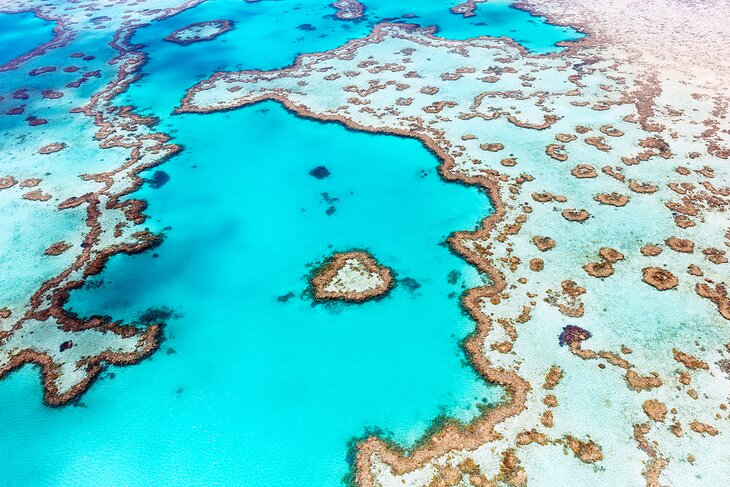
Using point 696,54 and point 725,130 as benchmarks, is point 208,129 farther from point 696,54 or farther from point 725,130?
point 696,54

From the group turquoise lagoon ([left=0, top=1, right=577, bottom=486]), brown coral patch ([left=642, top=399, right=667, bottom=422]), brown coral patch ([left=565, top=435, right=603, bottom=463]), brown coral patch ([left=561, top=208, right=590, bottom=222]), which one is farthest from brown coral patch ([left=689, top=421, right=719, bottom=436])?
brown coral patch ([left=561, top=208, right=590, bottom=222])

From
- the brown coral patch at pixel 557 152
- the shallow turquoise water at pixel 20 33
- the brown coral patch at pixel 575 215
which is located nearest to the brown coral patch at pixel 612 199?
the brown coral patch at pixel 575 215

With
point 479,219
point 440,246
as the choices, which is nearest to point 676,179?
point 479,219

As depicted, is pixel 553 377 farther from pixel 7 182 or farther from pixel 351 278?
pixel 7 182

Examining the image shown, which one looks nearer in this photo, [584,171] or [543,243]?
[543,243]

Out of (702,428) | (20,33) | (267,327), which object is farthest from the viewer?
(20,33)

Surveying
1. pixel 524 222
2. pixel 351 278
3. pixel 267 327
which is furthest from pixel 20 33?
pixel 524 222
